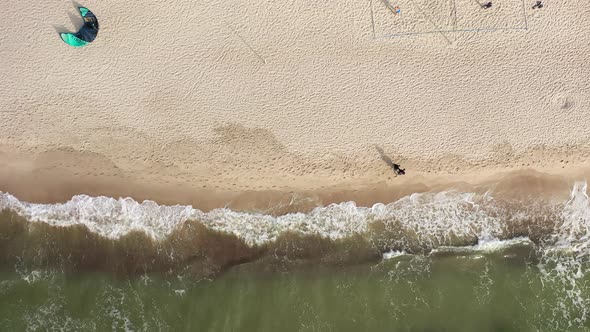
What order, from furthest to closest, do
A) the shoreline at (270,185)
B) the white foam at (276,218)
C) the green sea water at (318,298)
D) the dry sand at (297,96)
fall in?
1. the dry sand at (297,96)
2. the shoreline at (270,185)
3. the white foam at (276,218)
4. the green sea water at (318,298)

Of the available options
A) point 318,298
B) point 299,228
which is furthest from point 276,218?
point 318,298

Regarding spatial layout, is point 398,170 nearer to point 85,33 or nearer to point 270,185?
point 270,185

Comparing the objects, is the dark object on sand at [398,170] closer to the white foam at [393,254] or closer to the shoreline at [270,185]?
the shoreline at [270,185]

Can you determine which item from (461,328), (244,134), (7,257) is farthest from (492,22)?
(7,257)

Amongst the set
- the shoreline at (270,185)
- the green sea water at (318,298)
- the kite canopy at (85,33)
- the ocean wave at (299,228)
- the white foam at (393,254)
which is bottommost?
the green sea water at (318,298)

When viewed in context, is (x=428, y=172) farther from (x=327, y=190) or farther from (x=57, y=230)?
(x=57, y=230)

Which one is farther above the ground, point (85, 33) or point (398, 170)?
point (85, 33)

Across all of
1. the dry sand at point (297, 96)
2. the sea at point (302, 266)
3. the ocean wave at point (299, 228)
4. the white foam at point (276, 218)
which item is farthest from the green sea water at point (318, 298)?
the dry sand at point (297, 96)
